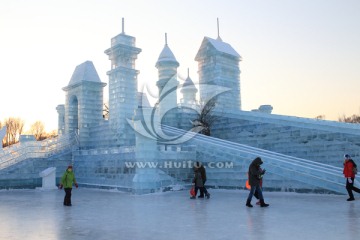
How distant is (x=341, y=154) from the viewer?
720 inches

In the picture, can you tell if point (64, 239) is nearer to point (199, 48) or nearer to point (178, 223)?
point (178, 223)

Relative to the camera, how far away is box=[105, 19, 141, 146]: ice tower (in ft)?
77.0

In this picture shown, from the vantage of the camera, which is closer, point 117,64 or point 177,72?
point 117,64

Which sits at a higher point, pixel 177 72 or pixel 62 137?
pixel 177 72

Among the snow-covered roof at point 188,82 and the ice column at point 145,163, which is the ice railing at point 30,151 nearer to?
the ice column at point 145,163

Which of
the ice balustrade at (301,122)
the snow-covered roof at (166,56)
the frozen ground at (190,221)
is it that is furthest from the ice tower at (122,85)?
the frozen ground at (190,221)

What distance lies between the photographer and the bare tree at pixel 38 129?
77.4 meters

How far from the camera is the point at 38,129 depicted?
258 feet

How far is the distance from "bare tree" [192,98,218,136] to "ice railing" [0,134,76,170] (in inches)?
401

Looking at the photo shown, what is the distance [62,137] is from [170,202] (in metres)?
15.1

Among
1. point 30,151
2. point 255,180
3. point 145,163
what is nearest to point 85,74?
point 30,151

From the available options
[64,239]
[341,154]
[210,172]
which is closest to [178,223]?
[64,239]

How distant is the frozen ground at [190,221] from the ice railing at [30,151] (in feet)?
35.8

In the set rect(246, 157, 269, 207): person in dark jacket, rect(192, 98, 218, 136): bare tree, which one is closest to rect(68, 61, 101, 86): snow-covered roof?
rect(192, 98, 218, 136): bare tree
